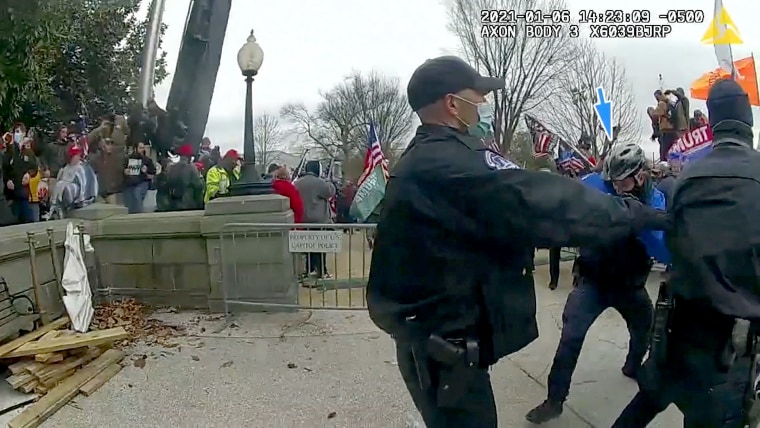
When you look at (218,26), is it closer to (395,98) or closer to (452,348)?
(452,348)

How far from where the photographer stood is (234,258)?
6.52 meters

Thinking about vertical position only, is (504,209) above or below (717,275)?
above

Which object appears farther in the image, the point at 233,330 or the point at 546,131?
the point at 546,131

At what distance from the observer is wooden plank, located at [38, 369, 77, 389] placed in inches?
176

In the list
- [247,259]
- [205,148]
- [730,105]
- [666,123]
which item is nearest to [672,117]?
[666,123]

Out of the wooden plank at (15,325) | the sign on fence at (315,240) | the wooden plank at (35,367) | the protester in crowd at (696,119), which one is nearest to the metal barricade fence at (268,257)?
the sign on fence at (315,240)

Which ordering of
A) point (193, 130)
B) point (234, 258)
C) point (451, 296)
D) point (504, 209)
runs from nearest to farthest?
point (504, 209), point (451, 296), point (234, 258), point (193, 130)

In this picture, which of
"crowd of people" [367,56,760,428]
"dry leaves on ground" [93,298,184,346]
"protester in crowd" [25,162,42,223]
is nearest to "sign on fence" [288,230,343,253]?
"dry leaves on ground" [93,298,184,346]

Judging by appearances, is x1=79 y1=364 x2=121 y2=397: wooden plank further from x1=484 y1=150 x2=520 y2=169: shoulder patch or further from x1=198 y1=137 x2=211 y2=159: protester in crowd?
x1=198 y1=137 x2=211 y2=159: protester in crowd

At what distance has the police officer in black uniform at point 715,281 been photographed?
2.25 m

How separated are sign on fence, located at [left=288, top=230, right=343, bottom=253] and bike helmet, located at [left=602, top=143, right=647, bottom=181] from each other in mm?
3318

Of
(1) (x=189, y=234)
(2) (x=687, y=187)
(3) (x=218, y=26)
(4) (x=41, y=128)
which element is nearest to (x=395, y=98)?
(4) (x=41, y=128)

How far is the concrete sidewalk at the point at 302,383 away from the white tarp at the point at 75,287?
573mm

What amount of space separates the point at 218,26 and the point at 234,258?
610cm
